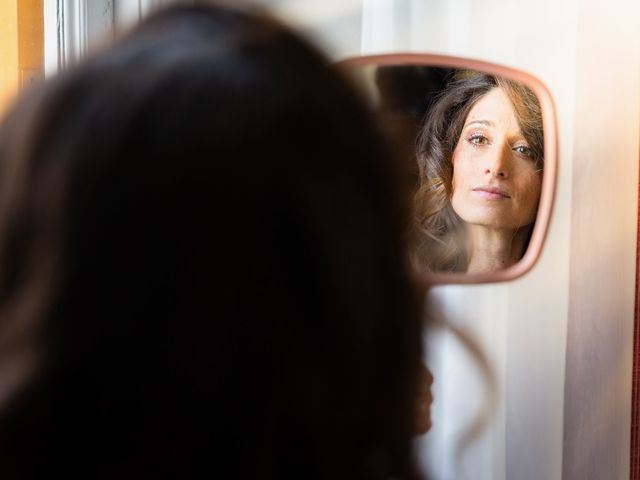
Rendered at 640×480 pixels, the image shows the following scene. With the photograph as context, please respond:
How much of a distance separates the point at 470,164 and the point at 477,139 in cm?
3

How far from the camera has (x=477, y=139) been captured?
97cm

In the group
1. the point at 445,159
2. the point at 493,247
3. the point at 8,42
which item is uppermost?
the point at 8,42

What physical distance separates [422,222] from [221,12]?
0.60 m

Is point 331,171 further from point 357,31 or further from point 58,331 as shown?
point 357,31

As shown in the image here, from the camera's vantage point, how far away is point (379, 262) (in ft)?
1.24

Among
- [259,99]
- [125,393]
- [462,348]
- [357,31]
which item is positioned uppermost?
[357,31]

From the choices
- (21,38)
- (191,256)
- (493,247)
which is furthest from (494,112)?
(191,256)

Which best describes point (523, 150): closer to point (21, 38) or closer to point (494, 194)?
point (494, 194)

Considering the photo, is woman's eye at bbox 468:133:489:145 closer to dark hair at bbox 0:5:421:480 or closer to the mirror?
the mirror

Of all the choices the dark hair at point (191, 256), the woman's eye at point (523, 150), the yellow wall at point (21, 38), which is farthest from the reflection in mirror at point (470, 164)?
the dark hair at point (191, 256)

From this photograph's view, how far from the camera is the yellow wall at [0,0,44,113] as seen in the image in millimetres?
1012

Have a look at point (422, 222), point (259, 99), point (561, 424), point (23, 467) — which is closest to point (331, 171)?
point (259, 99)

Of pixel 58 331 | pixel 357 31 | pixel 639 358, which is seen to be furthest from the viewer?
pixel 639 358

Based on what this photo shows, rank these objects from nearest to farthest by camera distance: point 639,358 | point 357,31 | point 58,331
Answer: point 58,331 → point 357,31 → point 639,358
